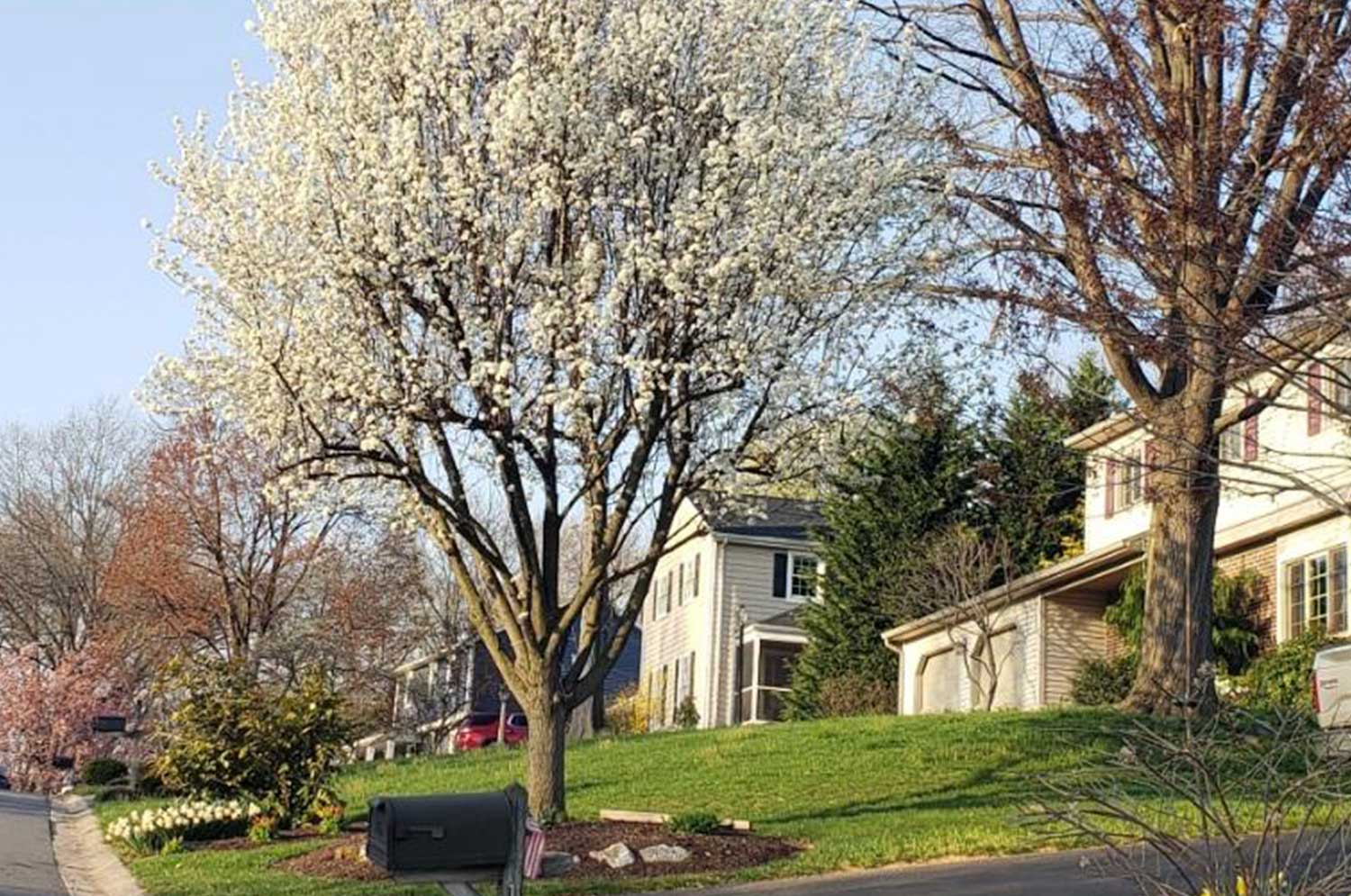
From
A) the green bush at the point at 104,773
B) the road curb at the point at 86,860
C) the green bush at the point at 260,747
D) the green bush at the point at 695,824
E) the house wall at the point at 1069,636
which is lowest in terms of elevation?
the road curb at the point at 86,860

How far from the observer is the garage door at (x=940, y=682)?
112ft

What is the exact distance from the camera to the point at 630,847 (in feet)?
48.4

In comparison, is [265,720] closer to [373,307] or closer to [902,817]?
[373,307]

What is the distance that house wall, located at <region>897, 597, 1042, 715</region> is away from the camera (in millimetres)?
31328

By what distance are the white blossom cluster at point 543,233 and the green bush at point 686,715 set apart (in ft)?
88.7

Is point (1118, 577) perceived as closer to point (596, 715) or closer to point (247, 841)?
point (596, 715)

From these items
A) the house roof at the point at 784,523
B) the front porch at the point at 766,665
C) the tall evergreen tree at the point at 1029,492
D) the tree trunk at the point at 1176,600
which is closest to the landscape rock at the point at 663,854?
the tree trunk at the point at 1176,600

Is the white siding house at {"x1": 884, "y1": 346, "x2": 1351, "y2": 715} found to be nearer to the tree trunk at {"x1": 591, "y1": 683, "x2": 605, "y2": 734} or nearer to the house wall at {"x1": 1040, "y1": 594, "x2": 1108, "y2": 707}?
the house wall at {"x1": 1040, "y1": 594, "x2": 1108, "y2": 707}

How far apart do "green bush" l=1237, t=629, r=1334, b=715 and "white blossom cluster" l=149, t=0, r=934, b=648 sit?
32.4 feet

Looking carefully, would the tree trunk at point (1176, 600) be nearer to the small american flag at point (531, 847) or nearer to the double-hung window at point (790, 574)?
the small american flag at point (531, 847)

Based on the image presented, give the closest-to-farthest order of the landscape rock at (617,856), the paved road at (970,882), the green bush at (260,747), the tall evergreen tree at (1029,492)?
the paved road at (970,882), the landscape rock at (617,856), the green bush at (260,747), the tall evergreen tree at (1029,492)

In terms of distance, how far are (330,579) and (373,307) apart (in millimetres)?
29336

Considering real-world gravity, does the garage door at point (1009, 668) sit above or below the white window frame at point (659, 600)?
below

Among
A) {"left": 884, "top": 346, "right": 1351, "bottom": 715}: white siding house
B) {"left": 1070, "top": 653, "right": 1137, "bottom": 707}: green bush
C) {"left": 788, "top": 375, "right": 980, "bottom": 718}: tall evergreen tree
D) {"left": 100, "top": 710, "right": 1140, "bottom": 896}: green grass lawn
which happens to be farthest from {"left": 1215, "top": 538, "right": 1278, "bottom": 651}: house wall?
{"left": 788, "top": 375, "right": 980, "bottom": 718}: tall evergreen tree
